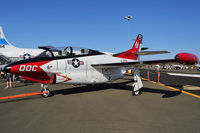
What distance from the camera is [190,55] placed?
480 centimetres

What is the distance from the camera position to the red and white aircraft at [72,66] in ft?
18.8

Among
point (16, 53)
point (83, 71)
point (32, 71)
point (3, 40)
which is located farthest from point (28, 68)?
point (3, 40)

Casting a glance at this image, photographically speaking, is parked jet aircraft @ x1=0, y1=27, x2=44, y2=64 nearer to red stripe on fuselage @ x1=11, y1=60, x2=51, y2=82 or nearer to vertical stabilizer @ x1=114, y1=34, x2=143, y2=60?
red stripe on fuselage @ x1=11, y1=60, x2=51, y2=82

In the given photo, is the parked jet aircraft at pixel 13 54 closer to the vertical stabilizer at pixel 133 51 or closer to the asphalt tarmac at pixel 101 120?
the vertical stabilizer at pixel 133 51

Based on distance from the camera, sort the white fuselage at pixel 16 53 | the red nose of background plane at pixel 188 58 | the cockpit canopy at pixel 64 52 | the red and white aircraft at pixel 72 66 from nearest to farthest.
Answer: the red nose of background plane at pixel 188 58 < the red and white aircraft at pixel 72 66 < the cockpit canopy at pixel 64 52 < the white fuselage at pixel 16 53

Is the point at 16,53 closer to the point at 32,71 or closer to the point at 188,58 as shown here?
the point at 32,71

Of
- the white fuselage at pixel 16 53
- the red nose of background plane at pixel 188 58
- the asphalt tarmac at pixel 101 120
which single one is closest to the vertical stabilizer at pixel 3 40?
the white fuselage at pixel 16 53

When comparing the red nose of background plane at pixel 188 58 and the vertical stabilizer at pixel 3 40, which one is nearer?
the red nose of background plane at pixel 188 58

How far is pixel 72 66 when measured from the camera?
690cm

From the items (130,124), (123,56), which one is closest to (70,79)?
(130,124)

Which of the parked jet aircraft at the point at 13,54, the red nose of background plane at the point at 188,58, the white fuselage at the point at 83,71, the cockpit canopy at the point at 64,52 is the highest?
the parked jet aircraft at the point at 13,54

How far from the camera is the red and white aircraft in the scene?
5.74 m

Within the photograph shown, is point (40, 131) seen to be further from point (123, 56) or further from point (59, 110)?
point (123, 56)

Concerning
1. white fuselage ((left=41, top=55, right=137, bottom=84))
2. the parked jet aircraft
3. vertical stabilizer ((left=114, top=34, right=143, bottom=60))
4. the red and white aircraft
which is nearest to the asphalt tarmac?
the red and white aircraft
